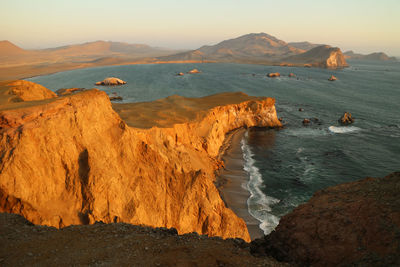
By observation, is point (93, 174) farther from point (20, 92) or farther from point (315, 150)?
point (315, 150)

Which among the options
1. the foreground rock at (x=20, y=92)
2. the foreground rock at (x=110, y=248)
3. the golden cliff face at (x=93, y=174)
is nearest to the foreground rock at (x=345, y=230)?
the foreground rock at (x=110, y=248)

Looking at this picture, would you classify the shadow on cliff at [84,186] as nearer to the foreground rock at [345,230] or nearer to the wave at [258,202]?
the foreground rock at [345,230]

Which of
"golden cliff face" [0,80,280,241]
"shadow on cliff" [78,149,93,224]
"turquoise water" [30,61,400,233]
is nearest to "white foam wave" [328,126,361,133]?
"turquoise water" [30,61,400,233]

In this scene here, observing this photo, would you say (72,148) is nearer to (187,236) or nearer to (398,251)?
(187,236)

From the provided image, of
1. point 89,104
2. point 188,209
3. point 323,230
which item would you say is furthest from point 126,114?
point 323,230

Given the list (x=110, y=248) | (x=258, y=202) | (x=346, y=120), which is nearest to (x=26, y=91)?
(x=110, y=248)

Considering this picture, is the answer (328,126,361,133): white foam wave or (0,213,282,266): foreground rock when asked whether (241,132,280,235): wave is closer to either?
(0,213,282,266): foreground rock
